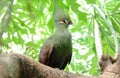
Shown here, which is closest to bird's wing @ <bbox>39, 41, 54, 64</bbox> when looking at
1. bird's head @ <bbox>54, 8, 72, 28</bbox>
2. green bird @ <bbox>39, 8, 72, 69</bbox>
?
green bird @ <bbox>39, 8, 72, 69</bbox>

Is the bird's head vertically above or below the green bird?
above

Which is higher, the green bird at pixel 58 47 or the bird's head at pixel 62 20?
the bird's head at pixel 62 20

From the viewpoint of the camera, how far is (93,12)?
203cm

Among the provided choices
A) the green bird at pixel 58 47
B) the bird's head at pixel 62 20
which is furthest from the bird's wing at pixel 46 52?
the bird's head at pixel 62 20

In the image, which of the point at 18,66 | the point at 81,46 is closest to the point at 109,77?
the point at 18,66

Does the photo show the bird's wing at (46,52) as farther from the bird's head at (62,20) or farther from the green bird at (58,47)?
the bird's head at (62,20)

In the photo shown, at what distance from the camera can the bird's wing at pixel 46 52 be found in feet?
7.07

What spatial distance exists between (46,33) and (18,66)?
5.56ft

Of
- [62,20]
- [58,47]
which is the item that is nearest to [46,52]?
[58,47]

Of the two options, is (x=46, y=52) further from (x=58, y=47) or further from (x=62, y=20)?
(x=62, y=20)

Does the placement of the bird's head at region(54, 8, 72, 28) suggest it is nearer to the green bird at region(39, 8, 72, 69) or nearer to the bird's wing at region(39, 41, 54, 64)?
the green bird at region(39, 8, 72, 69)

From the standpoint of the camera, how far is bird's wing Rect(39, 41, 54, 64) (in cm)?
215

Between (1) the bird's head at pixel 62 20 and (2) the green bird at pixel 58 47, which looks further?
(2) the green bird at pixel 58 47

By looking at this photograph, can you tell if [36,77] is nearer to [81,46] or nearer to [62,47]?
[62,47]
